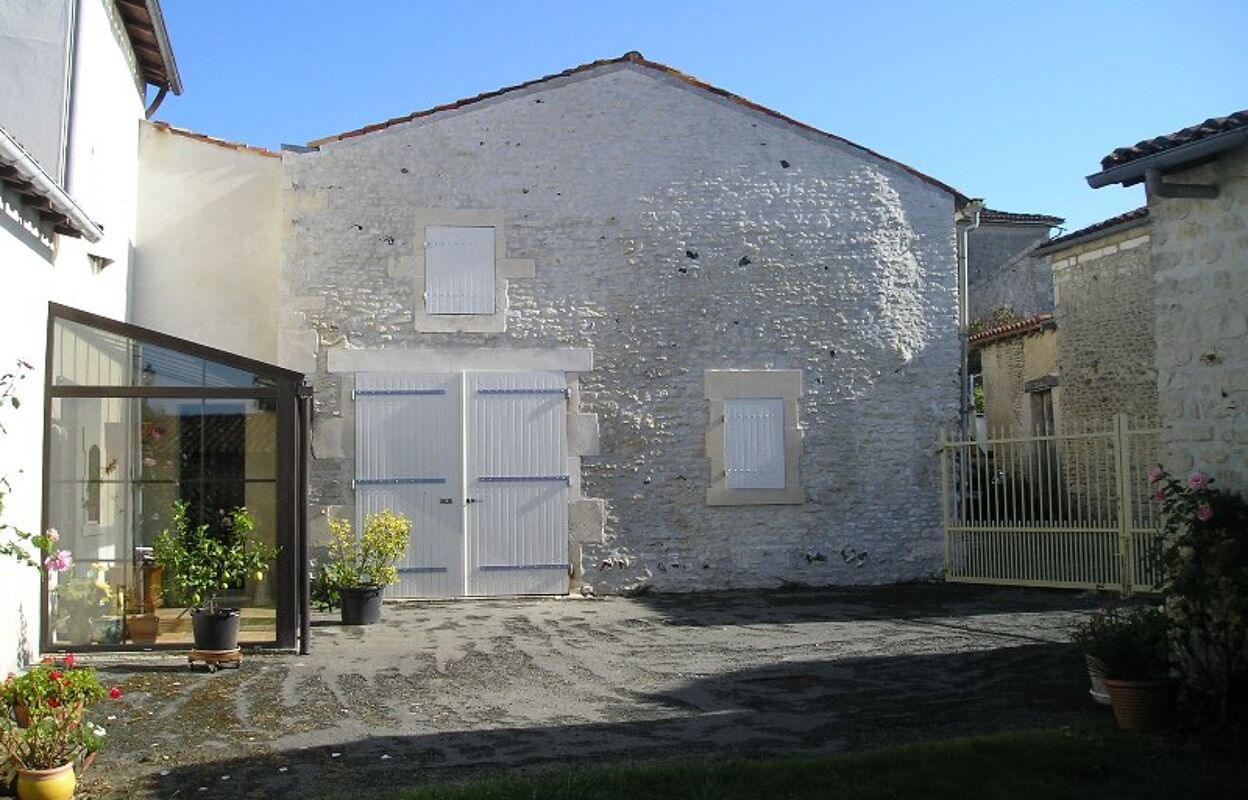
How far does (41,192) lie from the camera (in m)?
7.18

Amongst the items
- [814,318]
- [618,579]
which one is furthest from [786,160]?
[618,579]

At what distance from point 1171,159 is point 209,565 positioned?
658 centimetres

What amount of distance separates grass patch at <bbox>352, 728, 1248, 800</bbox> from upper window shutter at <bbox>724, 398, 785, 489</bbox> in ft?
22.8

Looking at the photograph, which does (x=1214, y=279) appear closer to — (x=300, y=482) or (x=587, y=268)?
(x=300, y=482)

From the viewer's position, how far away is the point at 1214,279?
6.23 m

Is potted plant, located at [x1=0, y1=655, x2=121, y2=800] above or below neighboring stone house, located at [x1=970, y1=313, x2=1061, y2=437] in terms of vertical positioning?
below

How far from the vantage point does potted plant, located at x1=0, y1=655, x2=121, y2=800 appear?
494 centimetres

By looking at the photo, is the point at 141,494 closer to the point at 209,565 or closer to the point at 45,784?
the point at 209,565

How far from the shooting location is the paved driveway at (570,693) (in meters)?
5.78

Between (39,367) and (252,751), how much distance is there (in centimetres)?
356

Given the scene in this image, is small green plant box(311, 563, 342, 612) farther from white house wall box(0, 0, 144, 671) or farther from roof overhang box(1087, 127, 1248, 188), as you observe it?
roof overhang box(1087, 127, 1248, 188)

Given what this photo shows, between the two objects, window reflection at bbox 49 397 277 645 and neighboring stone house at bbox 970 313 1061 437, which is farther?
neighboring stone house at bbox 970 313 1061 437

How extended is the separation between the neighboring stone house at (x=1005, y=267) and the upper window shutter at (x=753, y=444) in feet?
36.6

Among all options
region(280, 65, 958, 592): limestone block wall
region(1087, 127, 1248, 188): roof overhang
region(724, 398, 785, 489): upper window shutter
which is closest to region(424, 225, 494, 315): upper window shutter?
region(280, 65, 958, 592): limestone block wall
